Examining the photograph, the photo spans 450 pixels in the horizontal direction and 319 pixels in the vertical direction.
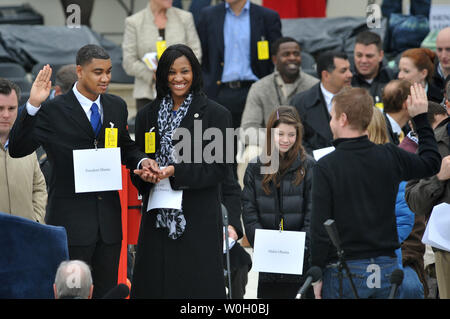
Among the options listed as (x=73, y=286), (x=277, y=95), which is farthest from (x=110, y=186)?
(x=277, y=95)

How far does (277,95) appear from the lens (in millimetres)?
7418

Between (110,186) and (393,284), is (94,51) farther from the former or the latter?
(393,284)

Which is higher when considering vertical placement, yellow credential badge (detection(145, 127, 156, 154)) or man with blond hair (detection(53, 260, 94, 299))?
yellow credential badge (detection(145, 127, 156, 154))

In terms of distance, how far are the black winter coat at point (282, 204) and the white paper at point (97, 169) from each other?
100cm

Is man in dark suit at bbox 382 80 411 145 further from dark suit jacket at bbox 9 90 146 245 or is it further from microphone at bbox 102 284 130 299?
A: microphone at bbox 102 284 130 299

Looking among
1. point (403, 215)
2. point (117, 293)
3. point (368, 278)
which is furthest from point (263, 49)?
point (117, 293)

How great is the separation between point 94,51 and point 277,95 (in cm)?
302

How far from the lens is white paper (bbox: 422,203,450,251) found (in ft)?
14.4

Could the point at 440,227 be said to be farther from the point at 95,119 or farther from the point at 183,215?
the point at 95,119

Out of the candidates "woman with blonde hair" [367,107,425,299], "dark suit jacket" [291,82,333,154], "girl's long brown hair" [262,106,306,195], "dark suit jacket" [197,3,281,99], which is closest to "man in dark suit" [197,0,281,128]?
"dark suit jacket" [197,3,281,99]

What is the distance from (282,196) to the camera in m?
5.06

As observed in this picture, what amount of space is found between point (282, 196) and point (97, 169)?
1.27m

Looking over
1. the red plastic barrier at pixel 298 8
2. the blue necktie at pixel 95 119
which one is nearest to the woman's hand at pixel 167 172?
the blue necktie at pixel 95 119
